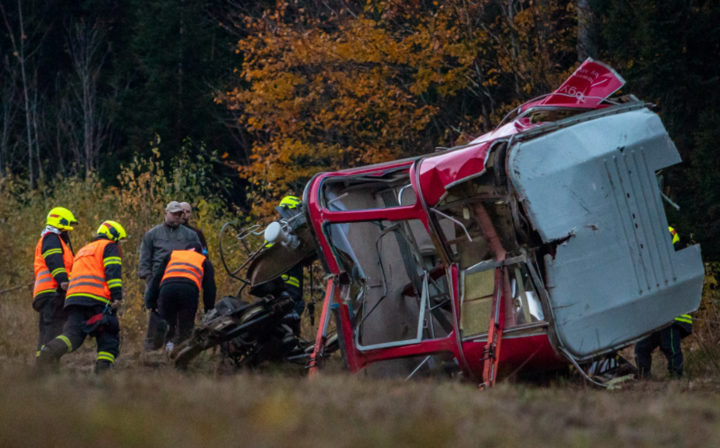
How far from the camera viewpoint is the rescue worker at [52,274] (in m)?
9.16

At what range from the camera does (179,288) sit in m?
9.66

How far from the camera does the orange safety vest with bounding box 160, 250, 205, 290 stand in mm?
9703

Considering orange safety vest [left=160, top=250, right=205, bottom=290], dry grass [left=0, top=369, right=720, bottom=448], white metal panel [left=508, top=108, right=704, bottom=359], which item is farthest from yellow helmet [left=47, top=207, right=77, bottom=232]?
white metal panel [left=508, top=108, right=704, bottom=359]

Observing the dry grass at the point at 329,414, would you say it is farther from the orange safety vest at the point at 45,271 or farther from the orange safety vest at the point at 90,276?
the orange safety vest at the point at 45,271

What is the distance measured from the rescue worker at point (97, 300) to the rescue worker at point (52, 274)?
590 mm

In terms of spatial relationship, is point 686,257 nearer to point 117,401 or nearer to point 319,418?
point 319,418

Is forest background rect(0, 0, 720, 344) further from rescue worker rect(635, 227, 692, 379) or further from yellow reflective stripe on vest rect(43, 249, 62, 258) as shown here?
rescue worker rect(635, 227, 692, 379)

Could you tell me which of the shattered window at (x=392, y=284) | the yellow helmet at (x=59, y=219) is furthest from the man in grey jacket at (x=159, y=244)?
the shattered window at (x=392, y=284)

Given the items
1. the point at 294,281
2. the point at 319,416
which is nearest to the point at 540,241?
the point at 319,416

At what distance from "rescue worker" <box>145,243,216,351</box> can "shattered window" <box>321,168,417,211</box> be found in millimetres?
2216

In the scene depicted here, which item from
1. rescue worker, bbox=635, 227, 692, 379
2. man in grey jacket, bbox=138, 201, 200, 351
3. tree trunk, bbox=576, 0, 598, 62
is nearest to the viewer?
rescue worker, bbox=635, 227, 692, 379

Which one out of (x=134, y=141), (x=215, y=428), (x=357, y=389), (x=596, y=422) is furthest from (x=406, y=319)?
(x=134, y=141)

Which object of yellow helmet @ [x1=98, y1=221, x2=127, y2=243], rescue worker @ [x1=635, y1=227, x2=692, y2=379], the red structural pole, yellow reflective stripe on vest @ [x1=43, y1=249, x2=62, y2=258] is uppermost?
yellow helmet @ [x1=98, y1=221, x2=127, y2=243]

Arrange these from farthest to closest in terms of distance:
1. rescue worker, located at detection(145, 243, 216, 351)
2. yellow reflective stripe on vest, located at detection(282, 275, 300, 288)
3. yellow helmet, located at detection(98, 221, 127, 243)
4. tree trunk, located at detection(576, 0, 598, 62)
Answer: tree trunk, located at detection(576, 0, 598, 62)
rescue worker, located at detection(145, 243, 216, 351)
yellow reflective stripe on vest, located at detection(282, 275, 300, 288)
yellow helmet, located at detection(98, 221, 127, 243)
